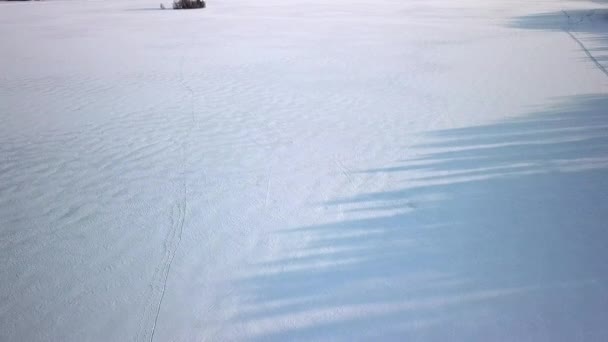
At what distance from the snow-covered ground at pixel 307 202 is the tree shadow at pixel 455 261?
1 cm

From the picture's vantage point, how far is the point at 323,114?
567cm

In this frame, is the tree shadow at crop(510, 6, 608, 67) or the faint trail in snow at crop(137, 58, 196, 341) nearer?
the faint trail in snow at crop(137, 58, 196, 341)

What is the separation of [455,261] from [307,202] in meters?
1.26

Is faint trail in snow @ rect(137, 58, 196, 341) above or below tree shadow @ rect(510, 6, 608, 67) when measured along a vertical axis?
above

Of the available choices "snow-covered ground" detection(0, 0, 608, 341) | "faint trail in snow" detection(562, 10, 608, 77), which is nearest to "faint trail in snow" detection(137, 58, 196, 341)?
"snow-covered ground" detection(0, 0, 608, 341)

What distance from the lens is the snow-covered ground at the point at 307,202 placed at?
243cm

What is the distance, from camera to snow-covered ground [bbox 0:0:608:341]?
7.97ft

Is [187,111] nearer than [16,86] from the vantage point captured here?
Yes

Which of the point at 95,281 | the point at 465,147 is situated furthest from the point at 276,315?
the point at 465,147

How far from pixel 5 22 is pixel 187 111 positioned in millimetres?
13058

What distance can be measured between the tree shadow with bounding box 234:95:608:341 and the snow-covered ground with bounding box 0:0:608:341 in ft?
0.04

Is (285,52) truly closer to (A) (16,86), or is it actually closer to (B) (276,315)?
(A) (16,86)

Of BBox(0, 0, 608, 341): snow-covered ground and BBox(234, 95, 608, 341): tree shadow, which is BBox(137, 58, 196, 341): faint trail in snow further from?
BBox(234, 95, 608, 341): tree shadow

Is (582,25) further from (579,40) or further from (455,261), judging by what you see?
(455,261)
